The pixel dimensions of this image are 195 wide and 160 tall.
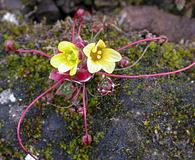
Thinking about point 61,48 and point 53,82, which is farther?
point 53,82

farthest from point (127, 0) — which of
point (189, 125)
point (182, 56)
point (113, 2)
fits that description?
point (189, 125)

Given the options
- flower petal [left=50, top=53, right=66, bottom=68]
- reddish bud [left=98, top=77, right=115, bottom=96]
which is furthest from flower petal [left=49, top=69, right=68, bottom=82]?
reddish bud [left=98, top=77, right=115, bottom=96]

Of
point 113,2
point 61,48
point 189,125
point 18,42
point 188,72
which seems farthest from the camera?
point 113,2

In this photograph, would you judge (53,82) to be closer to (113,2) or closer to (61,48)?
(61,48)

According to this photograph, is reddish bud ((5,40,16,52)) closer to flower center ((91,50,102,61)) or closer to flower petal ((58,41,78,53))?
flower petal ((58,41,78,53))

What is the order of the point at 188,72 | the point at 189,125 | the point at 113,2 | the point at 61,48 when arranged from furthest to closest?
the point at 113,2 → the point at 188,72 → the point at 189,125 → the point at 61,48

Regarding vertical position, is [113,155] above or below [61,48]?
below

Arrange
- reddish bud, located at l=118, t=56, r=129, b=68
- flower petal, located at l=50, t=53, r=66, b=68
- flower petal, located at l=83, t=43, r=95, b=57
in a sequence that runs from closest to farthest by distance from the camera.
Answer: flower petal, located at l=83, t=43, r=95, b=57, flower petal, located at l=50, t=53, r=66, b=68, reddish bud, located at l=118, t=56, r=129, b=68

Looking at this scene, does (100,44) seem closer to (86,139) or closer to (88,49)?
(88,49)
